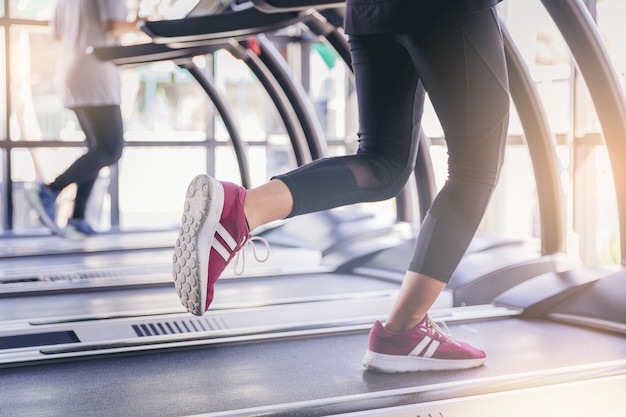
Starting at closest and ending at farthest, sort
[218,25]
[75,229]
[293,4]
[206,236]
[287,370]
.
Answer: [206,236]
[287,370]
[293,4]
[218,25]
[75,229]

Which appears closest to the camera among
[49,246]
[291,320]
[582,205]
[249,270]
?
[291,320]

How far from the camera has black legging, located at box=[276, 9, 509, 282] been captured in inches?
58.2

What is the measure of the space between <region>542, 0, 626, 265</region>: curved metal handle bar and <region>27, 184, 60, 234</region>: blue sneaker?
122 inches

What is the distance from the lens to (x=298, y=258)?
3775 mm

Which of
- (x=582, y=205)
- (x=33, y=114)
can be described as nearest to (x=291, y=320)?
(x=582, y=205)

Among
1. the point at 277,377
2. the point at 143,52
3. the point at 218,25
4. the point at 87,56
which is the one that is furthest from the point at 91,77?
the point at 277,377

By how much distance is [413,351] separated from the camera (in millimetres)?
1694

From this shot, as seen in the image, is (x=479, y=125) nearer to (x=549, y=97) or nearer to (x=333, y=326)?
(x=333, y=326)

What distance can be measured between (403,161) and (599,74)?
1.03 meters

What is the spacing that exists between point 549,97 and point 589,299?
191 centimetres

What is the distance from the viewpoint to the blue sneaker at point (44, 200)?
4430mm

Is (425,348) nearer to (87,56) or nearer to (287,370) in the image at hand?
(287,370)

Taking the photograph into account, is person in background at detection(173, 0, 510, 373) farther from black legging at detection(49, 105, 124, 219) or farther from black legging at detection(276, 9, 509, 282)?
black legging at detection(49, 105, 124, 219)

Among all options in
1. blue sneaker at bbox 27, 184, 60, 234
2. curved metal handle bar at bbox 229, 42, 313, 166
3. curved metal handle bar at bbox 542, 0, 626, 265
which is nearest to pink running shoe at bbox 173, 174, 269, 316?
curved metal handle bar at bbox 542, 0, 626, 265
